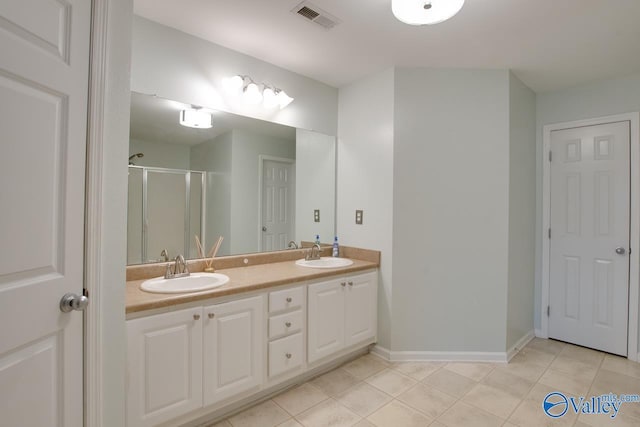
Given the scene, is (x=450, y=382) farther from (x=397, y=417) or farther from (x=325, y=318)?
(x=325, y=318)

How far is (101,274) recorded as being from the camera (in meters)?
1.18

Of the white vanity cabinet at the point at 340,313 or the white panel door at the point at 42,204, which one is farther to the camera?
the white vanity cabinet at the point at 340,313

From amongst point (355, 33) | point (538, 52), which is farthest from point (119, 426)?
point (538, 52)

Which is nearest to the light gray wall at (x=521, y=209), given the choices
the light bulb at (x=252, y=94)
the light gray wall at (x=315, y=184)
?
the light gray wall at (x=315, y=184)

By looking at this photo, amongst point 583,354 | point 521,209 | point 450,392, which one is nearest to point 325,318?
point 450,392

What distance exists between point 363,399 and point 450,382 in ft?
2.23

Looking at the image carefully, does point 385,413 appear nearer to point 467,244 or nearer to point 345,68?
point 467,244

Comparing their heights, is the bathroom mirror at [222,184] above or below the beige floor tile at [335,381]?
above

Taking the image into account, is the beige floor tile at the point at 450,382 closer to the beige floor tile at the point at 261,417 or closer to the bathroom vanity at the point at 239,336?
the bathroom vanity at the point at 239,336

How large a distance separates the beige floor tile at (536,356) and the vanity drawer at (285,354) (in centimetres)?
192

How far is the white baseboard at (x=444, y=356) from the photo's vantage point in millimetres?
2467

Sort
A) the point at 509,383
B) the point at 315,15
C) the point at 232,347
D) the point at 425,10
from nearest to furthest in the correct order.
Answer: the point at 425,10 → the point at 232,347 → the point at 315,15 → the point at 509,383

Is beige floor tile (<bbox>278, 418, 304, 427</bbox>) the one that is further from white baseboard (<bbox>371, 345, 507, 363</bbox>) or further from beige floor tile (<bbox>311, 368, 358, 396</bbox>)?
white baseboard (<bbox>371, 345, 507, 363</bbox>)

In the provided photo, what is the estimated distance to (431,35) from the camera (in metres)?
2.02
